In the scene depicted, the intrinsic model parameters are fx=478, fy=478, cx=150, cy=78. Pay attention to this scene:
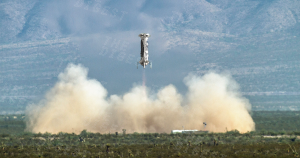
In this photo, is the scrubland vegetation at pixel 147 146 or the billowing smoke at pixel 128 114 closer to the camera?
the scrubland vegetation at pixel 147 146

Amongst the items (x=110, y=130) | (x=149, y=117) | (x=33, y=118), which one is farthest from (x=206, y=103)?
(x=33, y=118)

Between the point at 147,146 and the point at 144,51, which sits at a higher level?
the point at 144,51

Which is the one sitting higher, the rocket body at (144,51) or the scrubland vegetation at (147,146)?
the rocket body at (144,51)

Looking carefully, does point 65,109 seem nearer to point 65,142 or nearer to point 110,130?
point 110,130

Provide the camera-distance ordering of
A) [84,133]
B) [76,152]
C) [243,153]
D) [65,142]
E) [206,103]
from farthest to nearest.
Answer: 1. [206,103]
2. [84,133]
3. [65,142]
4. [76,152]
5. [243,153]

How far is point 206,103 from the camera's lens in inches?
5463

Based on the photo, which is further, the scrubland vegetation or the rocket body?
the rocket body

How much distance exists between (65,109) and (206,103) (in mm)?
40306

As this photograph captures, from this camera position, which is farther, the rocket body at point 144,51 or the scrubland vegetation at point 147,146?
the rocket body at point 144,51

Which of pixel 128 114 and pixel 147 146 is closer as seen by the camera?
pixel 147 146

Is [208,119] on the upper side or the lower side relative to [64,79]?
lower

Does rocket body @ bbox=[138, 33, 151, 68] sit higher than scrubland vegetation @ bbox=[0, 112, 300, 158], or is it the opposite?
rocket body @ bbox=[138, 33, 151, 68]

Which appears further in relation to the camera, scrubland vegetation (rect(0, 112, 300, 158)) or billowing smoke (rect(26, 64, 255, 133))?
billowing smoke (rect(26, 64, 255, 133))

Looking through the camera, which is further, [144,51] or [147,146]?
[144,51]
